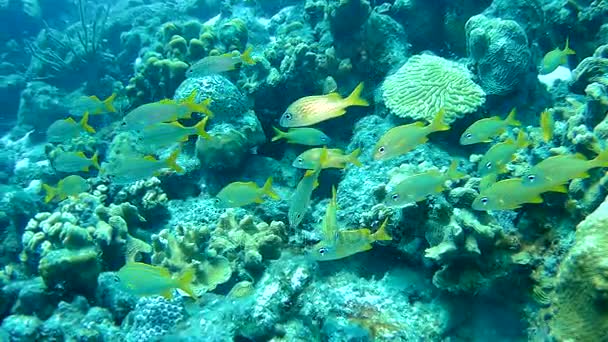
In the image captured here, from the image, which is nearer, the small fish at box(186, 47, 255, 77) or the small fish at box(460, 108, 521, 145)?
the small fish at box(460, 108, 521, 145)

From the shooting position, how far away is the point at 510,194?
129 inches

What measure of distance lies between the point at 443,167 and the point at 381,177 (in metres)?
0.80

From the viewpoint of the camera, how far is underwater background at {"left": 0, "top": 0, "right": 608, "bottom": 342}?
145 inches

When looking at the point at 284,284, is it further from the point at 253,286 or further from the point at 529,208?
the point at 529,208

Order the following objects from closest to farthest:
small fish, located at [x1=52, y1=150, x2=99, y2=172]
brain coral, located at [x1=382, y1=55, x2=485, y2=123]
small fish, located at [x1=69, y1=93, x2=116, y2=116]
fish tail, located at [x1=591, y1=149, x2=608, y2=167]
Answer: fish tail, located at [x1=591, y1=149, x2=608, y2=167]
brain coral, located at [x1=382, y1=55, x2=485, y2=123]
small fish, located at [x1=52, y1=150, x2=99, y2=172]
small fish, located at [x1=69, y1=93, x2=116, y2=116]

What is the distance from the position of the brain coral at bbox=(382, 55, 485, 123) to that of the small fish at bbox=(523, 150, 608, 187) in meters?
2.48

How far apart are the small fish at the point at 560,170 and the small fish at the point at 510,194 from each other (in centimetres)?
6

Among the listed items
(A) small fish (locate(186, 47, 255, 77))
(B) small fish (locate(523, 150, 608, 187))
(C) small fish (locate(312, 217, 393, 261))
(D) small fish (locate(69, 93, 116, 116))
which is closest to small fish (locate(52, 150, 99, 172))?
(D) small fish (locate(69, 93, 116, 116))

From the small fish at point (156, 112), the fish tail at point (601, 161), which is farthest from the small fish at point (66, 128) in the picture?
the fish tail at point (601, 161)

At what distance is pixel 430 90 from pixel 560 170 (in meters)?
2.99

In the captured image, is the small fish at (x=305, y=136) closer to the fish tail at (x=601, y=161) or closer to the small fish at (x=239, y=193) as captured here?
the small fish at (x=239, y=193)

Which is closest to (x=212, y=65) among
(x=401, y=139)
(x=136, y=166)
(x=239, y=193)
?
(x=136, y=166)

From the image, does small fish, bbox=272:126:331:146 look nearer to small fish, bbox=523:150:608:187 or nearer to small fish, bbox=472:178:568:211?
small fish, bbox=472:178:568:211

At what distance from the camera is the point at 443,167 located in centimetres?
510
